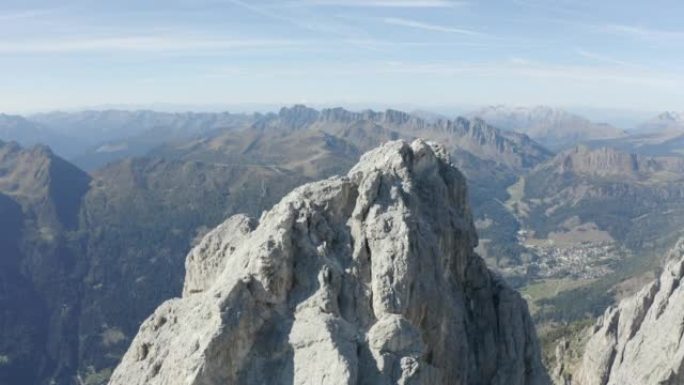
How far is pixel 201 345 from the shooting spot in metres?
25.6

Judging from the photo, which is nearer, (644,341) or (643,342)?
(644,341)

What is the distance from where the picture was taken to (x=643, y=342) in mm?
69562

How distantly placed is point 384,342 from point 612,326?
212 feet

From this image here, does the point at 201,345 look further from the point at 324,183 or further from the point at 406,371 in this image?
the point at 324,183

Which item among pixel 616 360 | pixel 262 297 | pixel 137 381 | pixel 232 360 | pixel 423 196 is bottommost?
pixel 616 360

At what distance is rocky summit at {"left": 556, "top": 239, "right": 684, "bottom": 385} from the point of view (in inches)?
2394

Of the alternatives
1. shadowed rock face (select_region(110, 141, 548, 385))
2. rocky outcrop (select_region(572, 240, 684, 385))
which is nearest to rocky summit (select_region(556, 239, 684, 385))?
rocky outcrop (select_region(572, 240, 684, 385))

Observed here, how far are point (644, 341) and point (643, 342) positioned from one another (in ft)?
0.98

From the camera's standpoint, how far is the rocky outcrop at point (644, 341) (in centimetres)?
6078

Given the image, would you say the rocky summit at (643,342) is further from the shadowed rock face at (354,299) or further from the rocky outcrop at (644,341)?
the shadowed rock face at (354,299)

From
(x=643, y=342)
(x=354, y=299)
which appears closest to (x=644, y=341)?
(x=643, y=342)

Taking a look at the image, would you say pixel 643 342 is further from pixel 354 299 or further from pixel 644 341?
pixel 354 299

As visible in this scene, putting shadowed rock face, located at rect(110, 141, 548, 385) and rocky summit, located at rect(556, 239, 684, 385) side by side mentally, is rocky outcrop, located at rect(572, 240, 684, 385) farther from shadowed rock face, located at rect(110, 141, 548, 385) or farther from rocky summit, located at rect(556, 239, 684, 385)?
shadowed rock face, located at rect(110, 141, 548, 385)

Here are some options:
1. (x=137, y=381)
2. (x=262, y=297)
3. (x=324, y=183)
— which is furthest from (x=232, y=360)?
(x=324, y=183)
